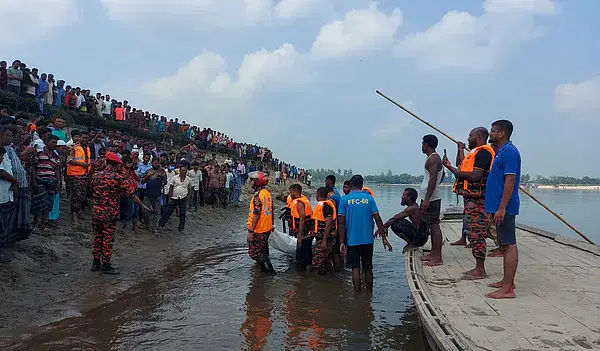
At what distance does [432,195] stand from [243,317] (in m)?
3.05

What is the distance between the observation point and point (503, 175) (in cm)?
480

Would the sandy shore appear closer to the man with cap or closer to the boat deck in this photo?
the man with cap

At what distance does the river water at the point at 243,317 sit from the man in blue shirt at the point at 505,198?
1174 millimetres

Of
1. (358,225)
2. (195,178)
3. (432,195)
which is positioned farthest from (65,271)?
(195,178)

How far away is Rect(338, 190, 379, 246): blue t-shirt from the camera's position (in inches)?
262

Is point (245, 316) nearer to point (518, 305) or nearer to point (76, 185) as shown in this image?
point (518, 305)

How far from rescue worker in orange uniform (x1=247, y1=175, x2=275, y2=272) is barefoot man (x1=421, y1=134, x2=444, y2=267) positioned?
2677 mm

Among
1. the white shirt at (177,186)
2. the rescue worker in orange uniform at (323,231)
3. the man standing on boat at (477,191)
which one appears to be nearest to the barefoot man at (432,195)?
the man standing on boat at (477,191)

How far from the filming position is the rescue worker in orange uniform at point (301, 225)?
321 inches

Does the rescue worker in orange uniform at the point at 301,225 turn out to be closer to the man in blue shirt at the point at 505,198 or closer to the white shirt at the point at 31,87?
the man in blue shirt at the point at 505,198

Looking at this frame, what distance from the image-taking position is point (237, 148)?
31.7 m

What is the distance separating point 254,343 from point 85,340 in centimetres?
172

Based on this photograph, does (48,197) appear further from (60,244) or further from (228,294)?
(228,294)

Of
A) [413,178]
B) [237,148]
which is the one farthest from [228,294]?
[413,178]
